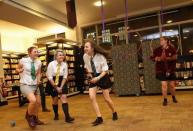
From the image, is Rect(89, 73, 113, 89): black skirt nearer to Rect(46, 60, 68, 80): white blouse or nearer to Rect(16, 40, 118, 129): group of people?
Rect(16, 40, 118, 129): group of people

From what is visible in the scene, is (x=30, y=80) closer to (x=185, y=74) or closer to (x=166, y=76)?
(x=166, y=76)

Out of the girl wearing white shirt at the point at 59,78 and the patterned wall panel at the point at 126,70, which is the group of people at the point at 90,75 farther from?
the patterned wall panel at the point at 126,70

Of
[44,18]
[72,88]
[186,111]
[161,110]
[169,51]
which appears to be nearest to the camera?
[186,111]

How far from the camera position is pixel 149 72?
23.6ft

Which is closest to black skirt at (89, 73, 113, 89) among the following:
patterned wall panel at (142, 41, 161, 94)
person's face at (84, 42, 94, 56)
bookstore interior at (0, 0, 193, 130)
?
person's face at (84, 42, 94, 56)

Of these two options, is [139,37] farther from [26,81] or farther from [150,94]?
[26,81]

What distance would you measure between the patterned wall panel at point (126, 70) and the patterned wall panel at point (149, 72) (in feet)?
0.85

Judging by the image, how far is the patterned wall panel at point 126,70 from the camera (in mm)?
7332

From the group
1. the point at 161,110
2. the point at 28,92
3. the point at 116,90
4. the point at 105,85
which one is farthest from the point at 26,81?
the point at 116,90

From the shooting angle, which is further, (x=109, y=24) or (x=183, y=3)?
(x=109, y=24)

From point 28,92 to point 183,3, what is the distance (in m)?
7.35

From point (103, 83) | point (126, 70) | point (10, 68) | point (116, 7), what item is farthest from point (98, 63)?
point (10, 68)

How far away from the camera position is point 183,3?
29.7 ft

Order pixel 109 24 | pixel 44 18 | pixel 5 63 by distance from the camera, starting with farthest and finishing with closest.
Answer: pixel 5 63 < pixel 109 24 < pixel 44 18
